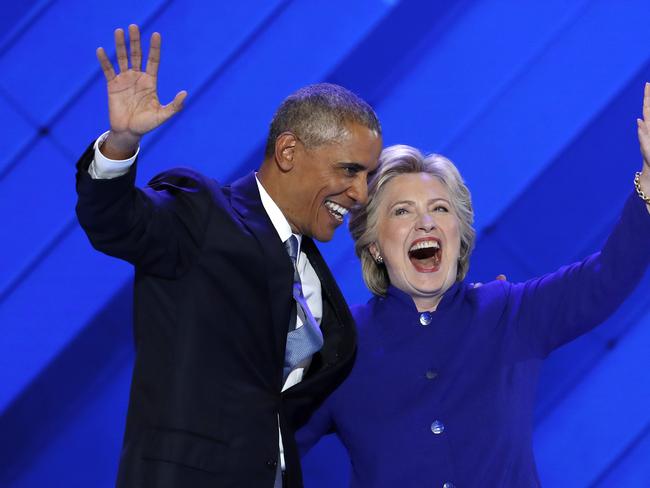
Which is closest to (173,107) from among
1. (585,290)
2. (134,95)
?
(134,95)

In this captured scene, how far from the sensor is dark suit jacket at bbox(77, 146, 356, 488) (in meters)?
1.62

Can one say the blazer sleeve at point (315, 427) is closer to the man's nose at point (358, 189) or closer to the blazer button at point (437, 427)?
the blazer button at point (437, 427)

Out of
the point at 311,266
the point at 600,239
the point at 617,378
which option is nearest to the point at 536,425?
the point at 617,378

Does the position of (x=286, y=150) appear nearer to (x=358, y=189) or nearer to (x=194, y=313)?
(x=358, y=189)

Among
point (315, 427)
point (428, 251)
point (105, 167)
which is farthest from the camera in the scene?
point (428, 251)

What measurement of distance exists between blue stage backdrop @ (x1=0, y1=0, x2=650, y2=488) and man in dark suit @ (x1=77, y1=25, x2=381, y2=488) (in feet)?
3.81

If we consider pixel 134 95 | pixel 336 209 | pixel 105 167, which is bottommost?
pixel 105 167

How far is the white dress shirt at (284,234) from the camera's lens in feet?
4.92

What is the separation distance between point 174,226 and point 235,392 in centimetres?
28

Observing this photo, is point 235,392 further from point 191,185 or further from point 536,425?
point 536,425

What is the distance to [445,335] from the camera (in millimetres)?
2000

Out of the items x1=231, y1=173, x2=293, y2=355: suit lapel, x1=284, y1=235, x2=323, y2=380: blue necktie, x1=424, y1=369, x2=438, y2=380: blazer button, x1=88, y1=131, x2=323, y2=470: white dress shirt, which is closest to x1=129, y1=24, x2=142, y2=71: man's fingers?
x1=88, y1=131, x2=323, y2=470: white dress shirt

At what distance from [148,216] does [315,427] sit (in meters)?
0.66

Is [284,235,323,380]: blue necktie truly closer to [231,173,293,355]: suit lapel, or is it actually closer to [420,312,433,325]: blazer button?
[231,173,293,355]: suit lapel
